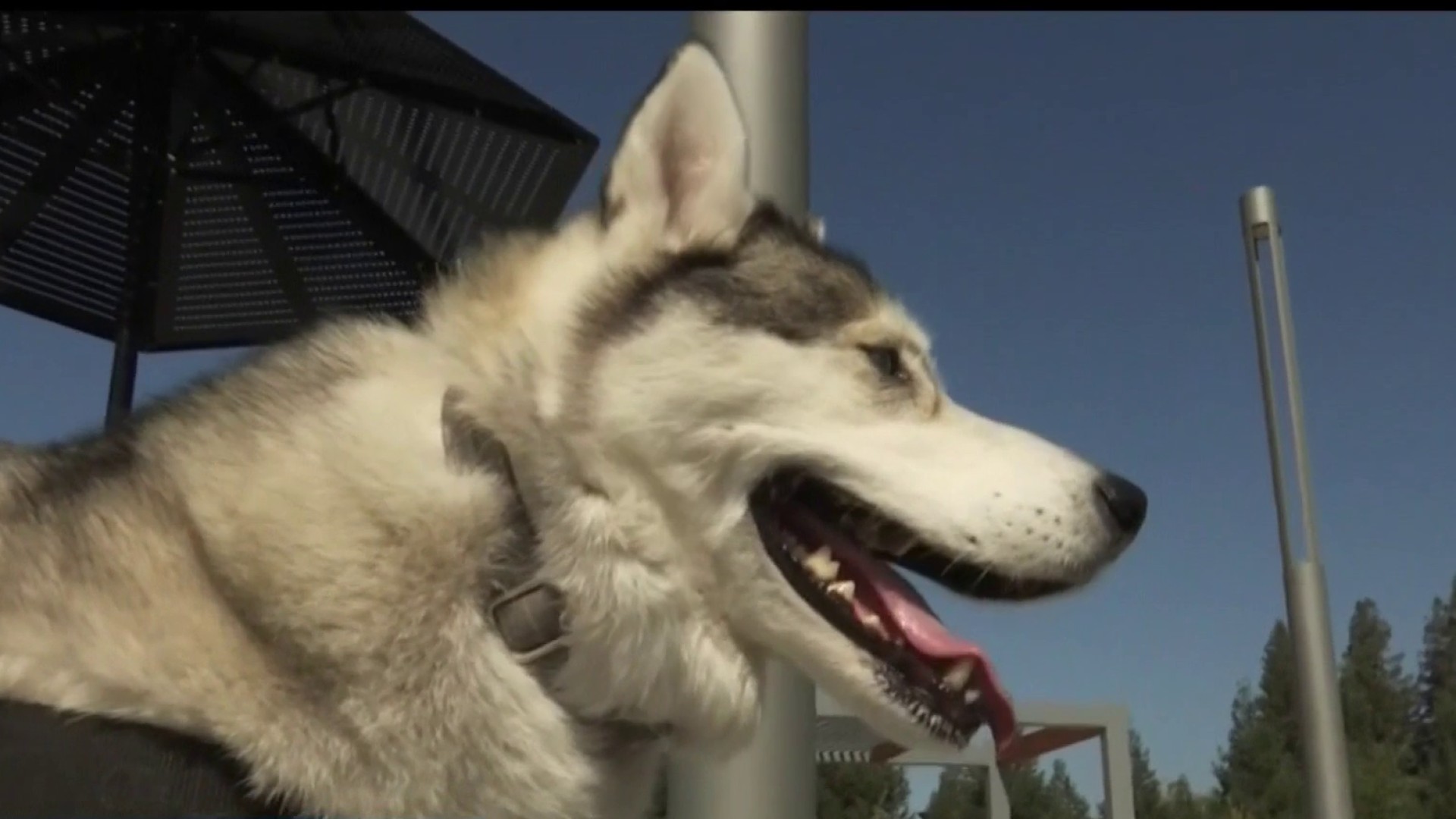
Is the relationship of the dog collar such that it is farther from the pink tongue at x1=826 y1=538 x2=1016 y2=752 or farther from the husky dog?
the pink tongue at x1=826 y1=538 x2=1016 y2=752

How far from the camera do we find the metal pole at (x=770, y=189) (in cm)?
306

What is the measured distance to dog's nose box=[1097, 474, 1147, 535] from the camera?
235cm

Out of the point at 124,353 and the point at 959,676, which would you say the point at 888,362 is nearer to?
the point at 959,676

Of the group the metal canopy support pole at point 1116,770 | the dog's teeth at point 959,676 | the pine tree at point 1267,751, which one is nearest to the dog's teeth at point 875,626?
the dog's teeth at point 959,676

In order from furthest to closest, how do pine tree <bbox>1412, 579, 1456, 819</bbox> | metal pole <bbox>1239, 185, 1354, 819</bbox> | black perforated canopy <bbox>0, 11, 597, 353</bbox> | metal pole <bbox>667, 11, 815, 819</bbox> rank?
pine tree <bbox>1412, 579, 1456, 819</bbox> < metal pole <bbox>1239, 185, 1354, 819</bbox> < black perforated canopy <bbox>0, 11, 597, 353</bbox> < metal pole <bbox>667, 11, 815, 819</bbox>

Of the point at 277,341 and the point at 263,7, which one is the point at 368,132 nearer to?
the point at 263,7

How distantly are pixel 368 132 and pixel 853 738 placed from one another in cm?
443

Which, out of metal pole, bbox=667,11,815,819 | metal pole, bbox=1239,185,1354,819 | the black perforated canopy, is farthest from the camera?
metal pole, bbox=1239,185,1354,819

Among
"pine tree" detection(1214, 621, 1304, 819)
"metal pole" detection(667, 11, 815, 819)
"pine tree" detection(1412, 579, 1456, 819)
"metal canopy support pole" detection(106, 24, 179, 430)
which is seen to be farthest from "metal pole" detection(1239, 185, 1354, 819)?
"pine tree" detection(1412, 579, 1456, 819)

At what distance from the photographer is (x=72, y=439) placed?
2301mm

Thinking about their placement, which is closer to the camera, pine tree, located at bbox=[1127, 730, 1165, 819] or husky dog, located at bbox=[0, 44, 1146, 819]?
husky dog, located at bbox=[0, 44, 1146, 819]

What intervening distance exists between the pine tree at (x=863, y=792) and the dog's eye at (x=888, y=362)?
18.2m

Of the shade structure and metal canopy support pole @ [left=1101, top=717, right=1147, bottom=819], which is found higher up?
the shade structure

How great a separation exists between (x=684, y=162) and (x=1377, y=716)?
97.8ft
